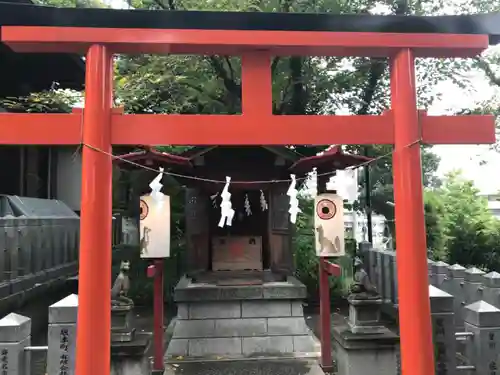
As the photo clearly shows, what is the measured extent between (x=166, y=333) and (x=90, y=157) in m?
6.65

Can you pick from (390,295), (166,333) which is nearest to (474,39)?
(390,295)

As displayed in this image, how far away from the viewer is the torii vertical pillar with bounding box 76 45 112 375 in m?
4.03

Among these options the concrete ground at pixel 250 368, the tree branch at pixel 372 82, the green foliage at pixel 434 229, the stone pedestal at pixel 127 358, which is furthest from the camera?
the green foliage at pixel 434 229

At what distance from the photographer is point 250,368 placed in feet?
24.0

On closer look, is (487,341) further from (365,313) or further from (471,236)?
(471,236)

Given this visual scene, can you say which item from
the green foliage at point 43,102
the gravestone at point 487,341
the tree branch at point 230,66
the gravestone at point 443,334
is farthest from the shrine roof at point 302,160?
the green foliage at point 43,102

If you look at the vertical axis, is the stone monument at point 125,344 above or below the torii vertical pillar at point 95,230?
below

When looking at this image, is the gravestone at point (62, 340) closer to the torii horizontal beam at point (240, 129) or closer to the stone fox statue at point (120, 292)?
the stone fox statue at point (120, 292)

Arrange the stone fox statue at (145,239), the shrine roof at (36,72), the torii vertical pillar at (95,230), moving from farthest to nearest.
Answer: the shrine roof at (36,72), the stone fox statue at (145,239), the torii vertical pillar at (95,230)

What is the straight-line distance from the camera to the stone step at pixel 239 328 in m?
8.38

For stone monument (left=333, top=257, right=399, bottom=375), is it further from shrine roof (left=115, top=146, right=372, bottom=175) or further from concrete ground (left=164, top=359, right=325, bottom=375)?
shrine roof (left=115, top=146, right=372, bottom=175)

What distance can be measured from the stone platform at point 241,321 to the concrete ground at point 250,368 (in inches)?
17.1

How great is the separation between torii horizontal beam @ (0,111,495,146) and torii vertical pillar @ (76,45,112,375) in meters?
0.14

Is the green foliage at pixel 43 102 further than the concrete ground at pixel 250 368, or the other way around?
the green foliage at pixel 43 102
